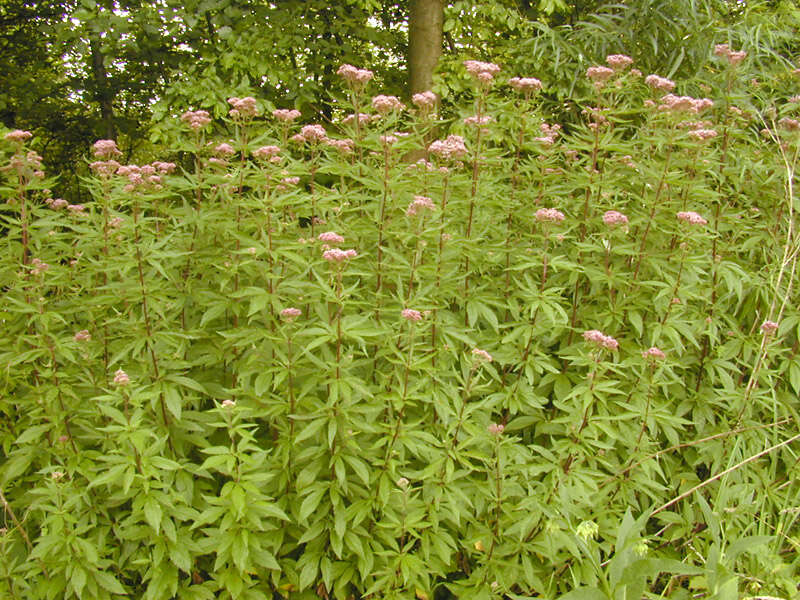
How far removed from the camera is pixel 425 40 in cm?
637

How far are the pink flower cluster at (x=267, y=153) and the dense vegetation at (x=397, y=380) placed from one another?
0.02 m

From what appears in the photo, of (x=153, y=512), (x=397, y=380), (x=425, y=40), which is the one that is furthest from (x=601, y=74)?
(x=425, y=40)

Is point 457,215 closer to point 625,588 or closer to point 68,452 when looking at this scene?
point 625,588

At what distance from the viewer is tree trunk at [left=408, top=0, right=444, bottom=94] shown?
632 centimetres

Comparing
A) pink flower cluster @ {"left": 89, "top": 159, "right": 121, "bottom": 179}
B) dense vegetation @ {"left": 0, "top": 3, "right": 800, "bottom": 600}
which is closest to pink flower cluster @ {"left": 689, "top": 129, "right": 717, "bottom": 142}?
dense vegetation @ {"left": 0, "top": 3, "right": 800, "bottom": 600}

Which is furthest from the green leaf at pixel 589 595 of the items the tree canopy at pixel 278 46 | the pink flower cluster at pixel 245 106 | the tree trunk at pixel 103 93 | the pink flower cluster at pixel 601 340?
the tree trunk at pixel 103 93

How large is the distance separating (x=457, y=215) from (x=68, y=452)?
2.24 m

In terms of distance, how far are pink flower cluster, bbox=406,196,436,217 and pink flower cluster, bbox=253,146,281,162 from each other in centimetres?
66

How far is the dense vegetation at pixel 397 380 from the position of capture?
245cm

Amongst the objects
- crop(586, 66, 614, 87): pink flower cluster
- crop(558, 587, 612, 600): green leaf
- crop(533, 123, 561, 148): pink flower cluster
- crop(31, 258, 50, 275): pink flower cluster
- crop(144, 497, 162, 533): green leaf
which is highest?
crop(586, 66, 614, 87): pink flower cluster

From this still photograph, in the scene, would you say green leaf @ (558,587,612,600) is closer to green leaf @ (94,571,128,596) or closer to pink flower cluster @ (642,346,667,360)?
pink flower cluster @ (642,346,667,360)

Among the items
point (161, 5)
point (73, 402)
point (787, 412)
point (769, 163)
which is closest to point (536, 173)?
point (769, 163)

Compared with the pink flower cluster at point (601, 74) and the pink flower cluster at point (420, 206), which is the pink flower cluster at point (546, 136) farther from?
the pink flower cluster at point (420, 206)

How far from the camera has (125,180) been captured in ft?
9.63
